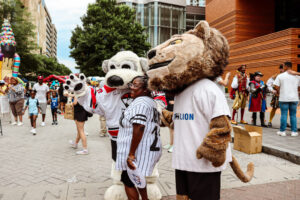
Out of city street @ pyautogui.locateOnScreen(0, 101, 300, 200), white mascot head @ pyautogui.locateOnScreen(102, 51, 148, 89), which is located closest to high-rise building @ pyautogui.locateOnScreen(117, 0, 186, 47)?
city street @ pyautogui.locateOnScreen(0, 101, 300, 200)

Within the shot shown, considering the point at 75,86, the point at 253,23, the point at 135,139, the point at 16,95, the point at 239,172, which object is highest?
the point at 253,23

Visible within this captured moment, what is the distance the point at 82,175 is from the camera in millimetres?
4012

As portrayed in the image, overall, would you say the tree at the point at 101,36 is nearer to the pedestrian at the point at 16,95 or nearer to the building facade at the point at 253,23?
the building facade at the point at 253,23

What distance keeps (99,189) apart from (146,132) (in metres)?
1.58

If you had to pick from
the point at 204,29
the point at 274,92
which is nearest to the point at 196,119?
the point at 204,29

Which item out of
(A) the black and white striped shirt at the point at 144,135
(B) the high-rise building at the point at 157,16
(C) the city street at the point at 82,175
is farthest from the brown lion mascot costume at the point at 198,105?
(B) the high-rise building at the point at 157,16

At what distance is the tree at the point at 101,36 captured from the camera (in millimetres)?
20453

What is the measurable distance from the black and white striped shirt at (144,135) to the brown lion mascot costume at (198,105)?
0.40m

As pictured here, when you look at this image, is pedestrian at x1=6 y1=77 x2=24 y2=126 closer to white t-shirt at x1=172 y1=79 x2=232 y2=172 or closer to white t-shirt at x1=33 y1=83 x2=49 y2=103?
white t-shirt at x1=33 y1=83 x2=49 y2=103

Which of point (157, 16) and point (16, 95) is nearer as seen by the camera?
point (16, 95)

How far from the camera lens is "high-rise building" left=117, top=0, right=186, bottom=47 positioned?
36.7m

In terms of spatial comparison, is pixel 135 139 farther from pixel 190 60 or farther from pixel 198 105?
pixel 190 60

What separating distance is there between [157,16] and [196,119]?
37256 mm

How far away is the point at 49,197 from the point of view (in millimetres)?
3174
